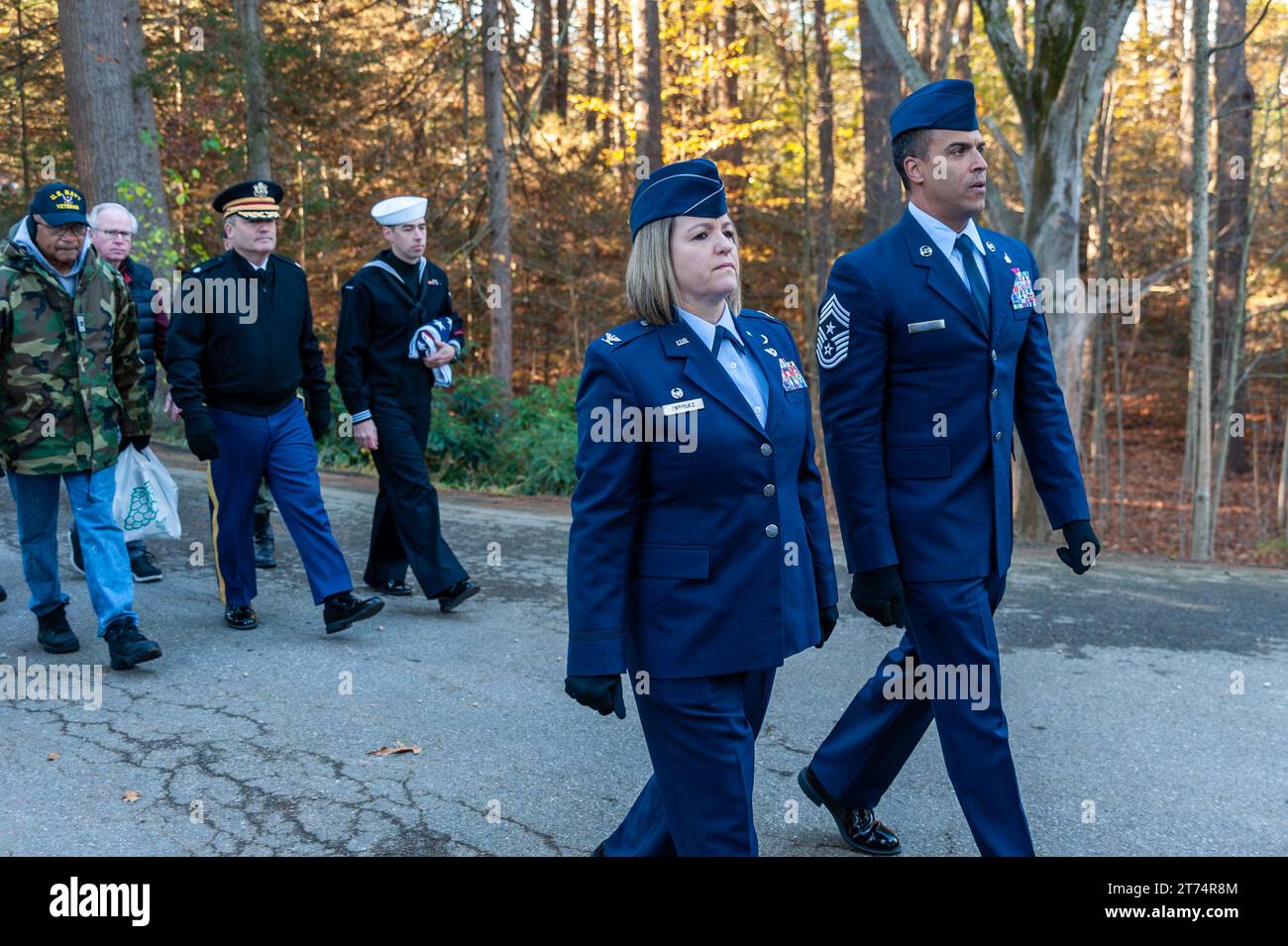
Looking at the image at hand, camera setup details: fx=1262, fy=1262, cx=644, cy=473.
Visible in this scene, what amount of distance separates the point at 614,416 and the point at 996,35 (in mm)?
10360

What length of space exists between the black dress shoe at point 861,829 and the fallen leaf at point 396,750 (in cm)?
169

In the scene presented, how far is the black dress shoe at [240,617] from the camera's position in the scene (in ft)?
22.3

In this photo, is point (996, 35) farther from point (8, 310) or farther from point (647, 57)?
point (647, 57)

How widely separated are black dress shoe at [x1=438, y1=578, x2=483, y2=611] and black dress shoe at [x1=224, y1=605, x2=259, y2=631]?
3.33ft

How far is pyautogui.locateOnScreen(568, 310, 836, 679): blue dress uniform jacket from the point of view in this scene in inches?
119

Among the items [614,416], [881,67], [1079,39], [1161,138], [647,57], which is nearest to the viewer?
[614,416]

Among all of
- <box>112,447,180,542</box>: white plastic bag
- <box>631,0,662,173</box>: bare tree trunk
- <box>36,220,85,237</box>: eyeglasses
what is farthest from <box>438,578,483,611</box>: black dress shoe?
<box>631,0,662,173</box>: bare tree trunk

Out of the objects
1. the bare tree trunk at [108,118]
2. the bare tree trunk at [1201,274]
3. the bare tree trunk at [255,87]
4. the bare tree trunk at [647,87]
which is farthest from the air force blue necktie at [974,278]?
the bare tree trunk at [647,87]

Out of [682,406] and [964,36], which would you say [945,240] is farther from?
[964,36]

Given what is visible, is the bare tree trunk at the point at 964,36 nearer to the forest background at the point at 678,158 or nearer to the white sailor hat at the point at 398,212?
the forest background at the point at 678,158

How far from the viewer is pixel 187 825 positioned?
13.8 feet

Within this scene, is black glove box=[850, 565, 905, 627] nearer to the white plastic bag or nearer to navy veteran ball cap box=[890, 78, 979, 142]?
navy veteran ball cap box=[890, 78, 979, 142]

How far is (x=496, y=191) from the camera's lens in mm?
17406
